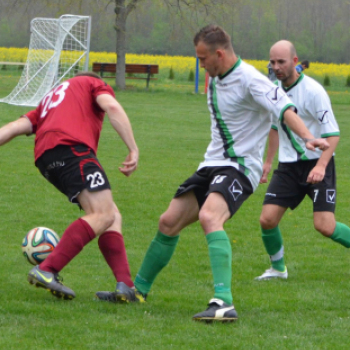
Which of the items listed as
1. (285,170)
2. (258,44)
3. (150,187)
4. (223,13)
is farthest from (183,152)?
(258,44)

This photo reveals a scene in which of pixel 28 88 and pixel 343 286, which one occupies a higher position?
pixel 343 286

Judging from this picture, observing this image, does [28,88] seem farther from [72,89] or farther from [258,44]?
[258,44]

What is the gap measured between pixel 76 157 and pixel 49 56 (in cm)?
1883

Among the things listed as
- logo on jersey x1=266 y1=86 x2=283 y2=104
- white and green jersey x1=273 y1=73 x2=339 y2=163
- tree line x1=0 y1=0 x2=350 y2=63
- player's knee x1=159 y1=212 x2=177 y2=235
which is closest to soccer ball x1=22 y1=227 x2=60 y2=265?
player's knee x1=159 y1=212 x2=177 y2=235

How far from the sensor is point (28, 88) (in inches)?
910

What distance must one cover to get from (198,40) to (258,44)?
146 ft

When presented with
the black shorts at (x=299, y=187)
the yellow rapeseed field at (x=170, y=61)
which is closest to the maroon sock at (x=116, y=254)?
the black shorts at (x=299, y=187)

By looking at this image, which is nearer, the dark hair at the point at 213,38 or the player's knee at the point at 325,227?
the dark hair at the point at 213,38

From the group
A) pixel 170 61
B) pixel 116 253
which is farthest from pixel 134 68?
pixel 116 253

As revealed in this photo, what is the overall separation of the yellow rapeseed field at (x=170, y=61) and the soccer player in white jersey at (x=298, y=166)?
3910 cm

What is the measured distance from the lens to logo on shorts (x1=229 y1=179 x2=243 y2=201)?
476cm

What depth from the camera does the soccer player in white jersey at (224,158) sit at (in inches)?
182

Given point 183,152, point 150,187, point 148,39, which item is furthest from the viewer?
point 148,39

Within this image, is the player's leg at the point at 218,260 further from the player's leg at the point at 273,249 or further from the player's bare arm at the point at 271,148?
the player's bare arm at the point at 271,148
